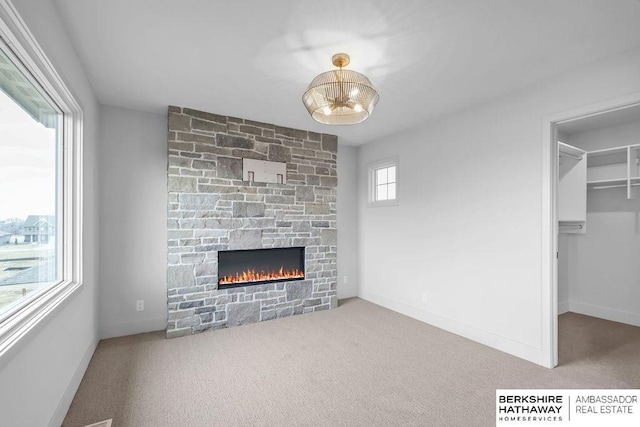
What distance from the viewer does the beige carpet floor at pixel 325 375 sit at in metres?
2.08

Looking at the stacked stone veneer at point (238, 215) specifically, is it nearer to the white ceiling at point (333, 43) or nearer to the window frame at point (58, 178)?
the white ceiling at point (333, 43)

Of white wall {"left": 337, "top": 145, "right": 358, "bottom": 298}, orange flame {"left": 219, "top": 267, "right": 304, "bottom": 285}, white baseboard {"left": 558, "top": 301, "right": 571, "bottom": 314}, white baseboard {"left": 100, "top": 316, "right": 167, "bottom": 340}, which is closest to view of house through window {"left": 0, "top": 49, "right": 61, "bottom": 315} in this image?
white baseboard {"left": 100, "top": 316, "right": 167, "bottom": 340}

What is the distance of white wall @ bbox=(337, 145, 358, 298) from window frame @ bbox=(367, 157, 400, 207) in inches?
13.2

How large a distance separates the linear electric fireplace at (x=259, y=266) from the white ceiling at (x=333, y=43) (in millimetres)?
1915

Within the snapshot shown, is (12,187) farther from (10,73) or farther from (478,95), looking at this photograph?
(478,95)

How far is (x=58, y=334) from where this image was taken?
77.0 inches

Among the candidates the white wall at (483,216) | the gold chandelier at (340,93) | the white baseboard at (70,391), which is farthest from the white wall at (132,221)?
the white wall at (483,216)

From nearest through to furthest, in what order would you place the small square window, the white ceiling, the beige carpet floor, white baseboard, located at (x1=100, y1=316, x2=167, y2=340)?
the white ceiling < the beige carpet floor < white baseboard, located at (x1=100, y1=316, x2=167, y2=340) < the small square window

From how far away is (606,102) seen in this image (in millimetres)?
2453

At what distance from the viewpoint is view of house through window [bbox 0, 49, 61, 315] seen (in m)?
1.52

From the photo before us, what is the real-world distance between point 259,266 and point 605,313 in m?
4.54

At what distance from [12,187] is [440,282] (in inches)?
153

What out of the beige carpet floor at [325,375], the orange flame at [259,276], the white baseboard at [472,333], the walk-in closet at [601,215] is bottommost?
the beige carpet floor at [325,375]

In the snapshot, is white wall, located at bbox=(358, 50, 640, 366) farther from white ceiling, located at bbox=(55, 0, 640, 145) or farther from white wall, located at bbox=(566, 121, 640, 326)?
white wall, located at bbox=(566, 121, 640, 326)
